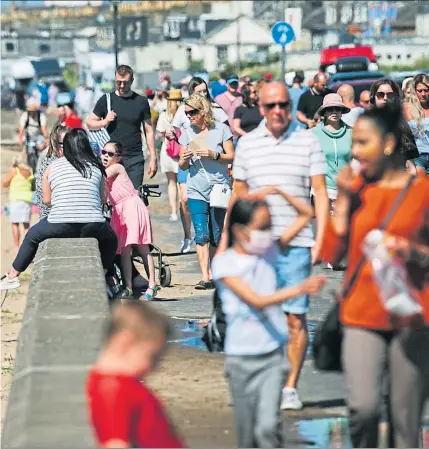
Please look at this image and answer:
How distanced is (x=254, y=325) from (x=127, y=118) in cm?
761

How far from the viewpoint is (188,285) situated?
13.6m

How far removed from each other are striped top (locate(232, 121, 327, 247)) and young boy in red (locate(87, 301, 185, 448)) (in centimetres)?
287

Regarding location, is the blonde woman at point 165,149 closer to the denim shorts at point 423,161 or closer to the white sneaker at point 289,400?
the denim shorts at point 423,161

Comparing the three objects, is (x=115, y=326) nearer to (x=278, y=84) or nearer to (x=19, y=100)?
(x=278, y=84)

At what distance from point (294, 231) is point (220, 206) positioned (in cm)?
495

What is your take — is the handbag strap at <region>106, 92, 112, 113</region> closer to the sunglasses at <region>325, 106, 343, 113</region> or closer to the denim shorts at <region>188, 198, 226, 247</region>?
the denim shorts at <region>188, 198, 226, 247</region>

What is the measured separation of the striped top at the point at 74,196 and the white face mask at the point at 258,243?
5.08 metres

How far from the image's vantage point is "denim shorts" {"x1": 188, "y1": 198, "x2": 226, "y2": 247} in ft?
42.4

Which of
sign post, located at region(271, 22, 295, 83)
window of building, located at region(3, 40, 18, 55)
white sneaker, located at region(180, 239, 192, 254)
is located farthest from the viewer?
window of building, located at region(3, 40, 18, 55)

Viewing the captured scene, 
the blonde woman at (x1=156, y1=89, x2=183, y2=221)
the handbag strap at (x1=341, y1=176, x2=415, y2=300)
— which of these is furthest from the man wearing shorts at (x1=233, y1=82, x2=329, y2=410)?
the blonde woman at (x1=156, y1=89, x2=183, y2=221)

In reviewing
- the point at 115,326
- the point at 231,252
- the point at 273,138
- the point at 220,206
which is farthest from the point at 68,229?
the point at 115,326

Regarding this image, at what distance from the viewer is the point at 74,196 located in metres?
11.6

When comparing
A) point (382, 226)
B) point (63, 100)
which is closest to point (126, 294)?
point (382, 226)

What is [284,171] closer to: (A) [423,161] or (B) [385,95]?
(B) [385,95]
